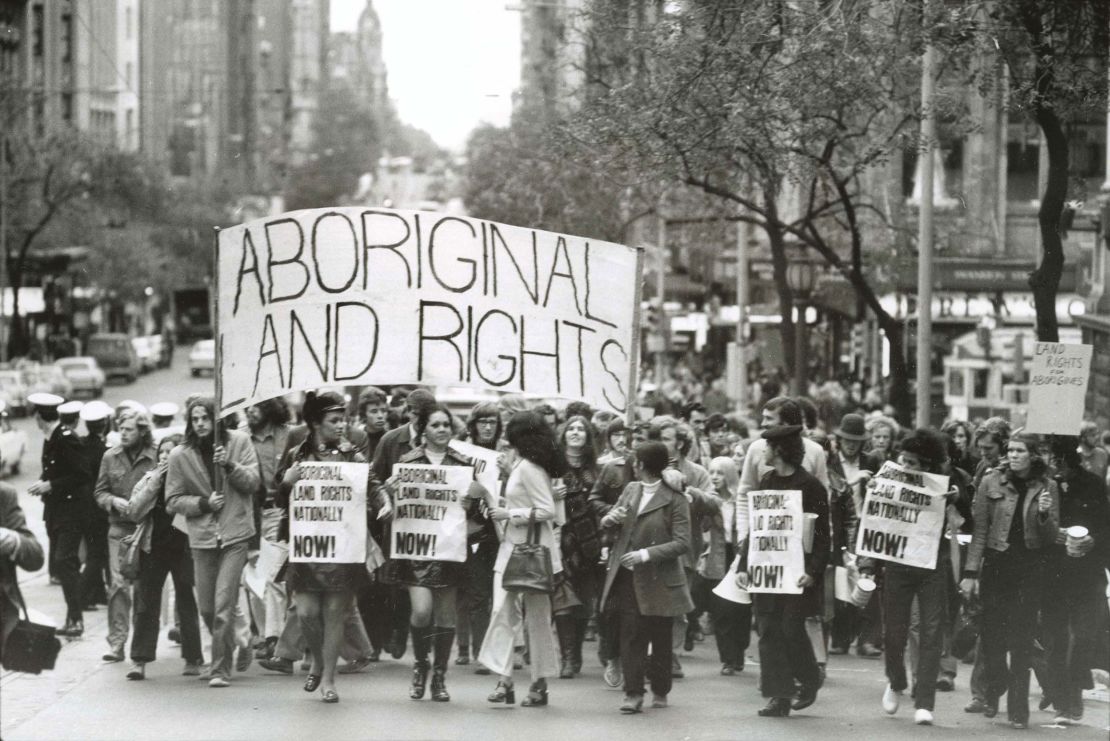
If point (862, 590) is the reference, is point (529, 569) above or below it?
above

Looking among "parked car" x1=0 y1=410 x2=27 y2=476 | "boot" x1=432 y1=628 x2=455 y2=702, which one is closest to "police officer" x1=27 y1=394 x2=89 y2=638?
"boot" x1=432 y1=628 x2=455 y2=702

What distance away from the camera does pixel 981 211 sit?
42.6 meters

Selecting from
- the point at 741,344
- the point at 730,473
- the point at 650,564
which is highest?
the point at 741,344

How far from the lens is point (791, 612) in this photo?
11.7 meters

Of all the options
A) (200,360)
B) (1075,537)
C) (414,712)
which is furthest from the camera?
(200,360)

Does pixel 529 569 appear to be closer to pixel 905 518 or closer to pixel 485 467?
pixel 485 467

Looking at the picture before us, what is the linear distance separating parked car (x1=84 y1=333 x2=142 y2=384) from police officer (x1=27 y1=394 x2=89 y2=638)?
2161 inches

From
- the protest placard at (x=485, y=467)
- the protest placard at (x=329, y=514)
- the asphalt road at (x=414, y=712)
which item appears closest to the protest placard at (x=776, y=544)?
the asphalt road at (x=414, y=712)

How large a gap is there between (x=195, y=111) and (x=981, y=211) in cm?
11733

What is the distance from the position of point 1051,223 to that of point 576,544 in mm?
4799

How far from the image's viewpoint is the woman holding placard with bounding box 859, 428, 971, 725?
11.6 m

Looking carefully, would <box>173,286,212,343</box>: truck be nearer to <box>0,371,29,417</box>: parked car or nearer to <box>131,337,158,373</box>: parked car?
<box>131,337,158,373</box>: parked car

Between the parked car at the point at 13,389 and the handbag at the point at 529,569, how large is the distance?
36553 millimetres

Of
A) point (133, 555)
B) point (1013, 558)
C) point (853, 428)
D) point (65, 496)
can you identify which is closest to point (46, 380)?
point (65, 496)
